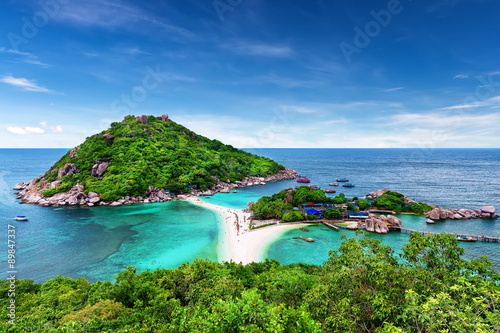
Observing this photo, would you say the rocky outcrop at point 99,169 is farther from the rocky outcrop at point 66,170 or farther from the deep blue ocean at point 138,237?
the deep blue ocean at point 138,237

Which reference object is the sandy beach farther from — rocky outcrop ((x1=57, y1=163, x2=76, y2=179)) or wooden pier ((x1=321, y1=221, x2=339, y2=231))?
rocky outcrop ((x1=57, y1=163, x2=76, y2=179))

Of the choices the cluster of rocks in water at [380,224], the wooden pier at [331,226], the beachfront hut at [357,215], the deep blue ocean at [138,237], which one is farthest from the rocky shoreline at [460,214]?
the wooden pier at [331,226]

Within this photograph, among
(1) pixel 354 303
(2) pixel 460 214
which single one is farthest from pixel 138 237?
(2) pixel 460 214

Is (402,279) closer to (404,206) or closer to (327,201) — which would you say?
(327,201)

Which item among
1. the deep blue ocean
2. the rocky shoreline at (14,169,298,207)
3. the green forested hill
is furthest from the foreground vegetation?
the green forested hill

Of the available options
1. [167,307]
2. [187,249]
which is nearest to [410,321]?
[167,307]

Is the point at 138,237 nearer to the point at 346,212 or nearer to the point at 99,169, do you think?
the point at 346,212
